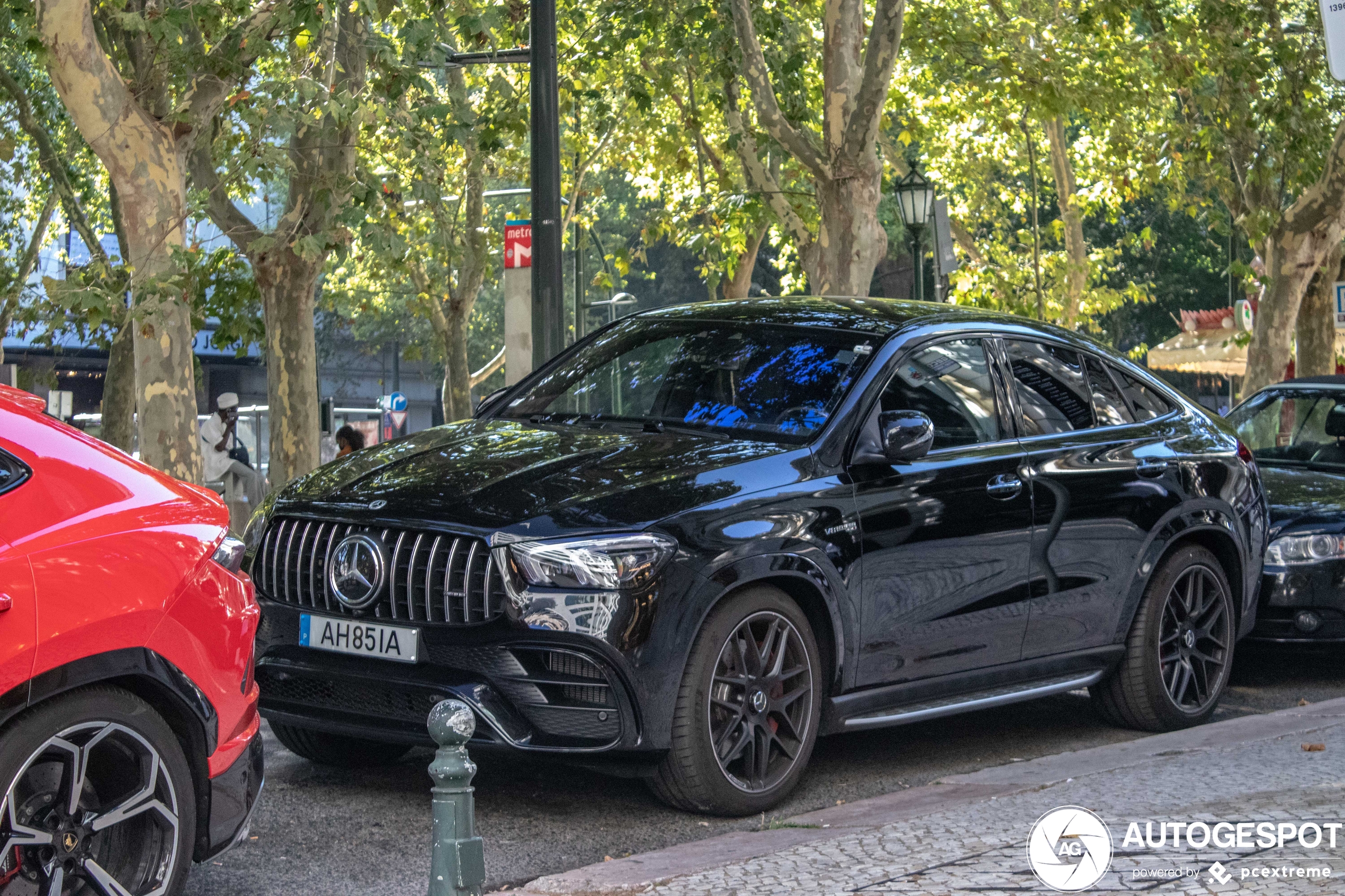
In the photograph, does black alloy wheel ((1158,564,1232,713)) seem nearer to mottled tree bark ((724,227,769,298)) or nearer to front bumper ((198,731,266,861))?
front bumper ((198,731,266,861))

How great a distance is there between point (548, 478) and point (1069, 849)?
2056 millimetres

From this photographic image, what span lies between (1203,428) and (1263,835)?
337 cm

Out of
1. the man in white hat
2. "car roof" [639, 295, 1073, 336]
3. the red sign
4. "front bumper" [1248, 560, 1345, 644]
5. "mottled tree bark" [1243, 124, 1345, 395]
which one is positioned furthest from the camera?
"mottled tree bark" [1243, 124, 1345, 395]

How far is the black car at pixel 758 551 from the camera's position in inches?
209

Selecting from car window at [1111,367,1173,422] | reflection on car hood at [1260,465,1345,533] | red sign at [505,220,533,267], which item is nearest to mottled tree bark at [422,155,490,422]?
red sign at [505,220,533,267]

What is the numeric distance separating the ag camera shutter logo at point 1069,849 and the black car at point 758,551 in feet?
3.42

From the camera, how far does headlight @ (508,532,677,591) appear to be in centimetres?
526

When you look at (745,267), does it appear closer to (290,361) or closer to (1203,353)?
(290,361)

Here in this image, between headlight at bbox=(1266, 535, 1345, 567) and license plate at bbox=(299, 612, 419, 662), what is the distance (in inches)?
212

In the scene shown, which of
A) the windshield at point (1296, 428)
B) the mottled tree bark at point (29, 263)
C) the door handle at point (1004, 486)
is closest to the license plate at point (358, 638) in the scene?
the door handle at point (1004, 486)

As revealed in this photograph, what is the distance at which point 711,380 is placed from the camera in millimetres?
6562

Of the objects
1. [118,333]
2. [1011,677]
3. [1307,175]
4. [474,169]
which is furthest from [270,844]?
[474,169]

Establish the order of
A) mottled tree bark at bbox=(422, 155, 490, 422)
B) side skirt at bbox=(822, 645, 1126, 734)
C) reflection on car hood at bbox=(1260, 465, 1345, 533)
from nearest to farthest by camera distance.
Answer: side skirt at bbox=(822, 645, 1126, 734) → reflection on car hood at bbox=(1260, 465, 1345, 533) → mottled tree bark at bbox=(422, 155, 490, 422)

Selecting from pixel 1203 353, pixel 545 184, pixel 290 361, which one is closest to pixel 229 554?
pixel 545 184
